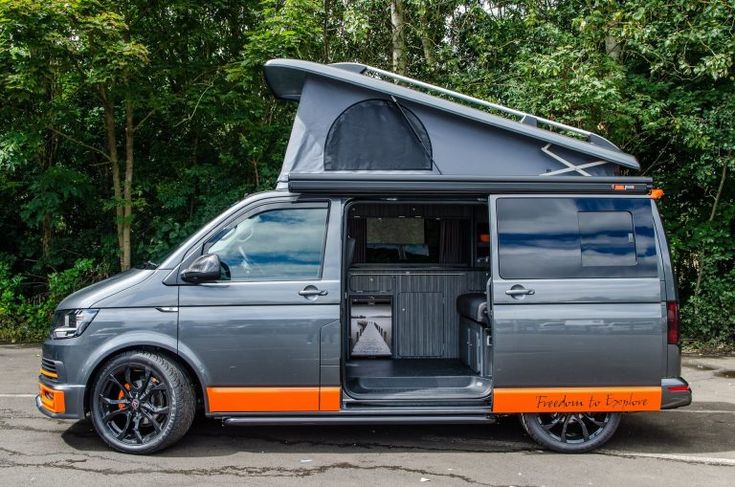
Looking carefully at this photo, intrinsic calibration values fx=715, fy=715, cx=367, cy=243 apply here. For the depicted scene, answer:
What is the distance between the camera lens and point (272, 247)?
5.82 m

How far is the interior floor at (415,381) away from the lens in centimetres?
597

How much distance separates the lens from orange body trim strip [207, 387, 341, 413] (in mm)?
5625

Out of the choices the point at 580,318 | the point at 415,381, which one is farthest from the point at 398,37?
the point at 580,318

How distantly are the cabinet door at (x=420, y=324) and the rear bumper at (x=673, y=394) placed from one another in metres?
2.65

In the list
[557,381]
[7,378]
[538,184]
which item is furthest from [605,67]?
[7,378]

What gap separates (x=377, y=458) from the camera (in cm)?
577

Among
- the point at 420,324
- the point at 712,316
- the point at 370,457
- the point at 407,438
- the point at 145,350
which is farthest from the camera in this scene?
the point at 712,316

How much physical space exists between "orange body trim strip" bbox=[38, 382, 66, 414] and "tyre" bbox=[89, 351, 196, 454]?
0.22m

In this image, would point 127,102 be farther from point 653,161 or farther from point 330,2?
point 653,161

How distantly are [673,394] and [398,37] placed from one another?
927cm

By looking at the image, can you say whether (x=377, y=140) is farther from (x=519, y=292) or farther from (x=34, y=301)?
(x=34, y=301)

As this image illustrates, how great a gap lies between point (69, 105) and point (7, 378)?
4.91 metres

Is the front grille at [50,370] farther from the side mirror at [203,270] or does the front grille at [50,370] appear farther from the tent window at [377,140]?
the tent window at [377,140]

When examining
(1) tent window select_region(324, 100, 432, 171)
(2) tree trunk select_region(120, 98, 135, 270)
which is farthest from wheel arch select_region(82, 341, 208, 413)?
(2) tree trunk select_region(120, 98, 135, 270)
